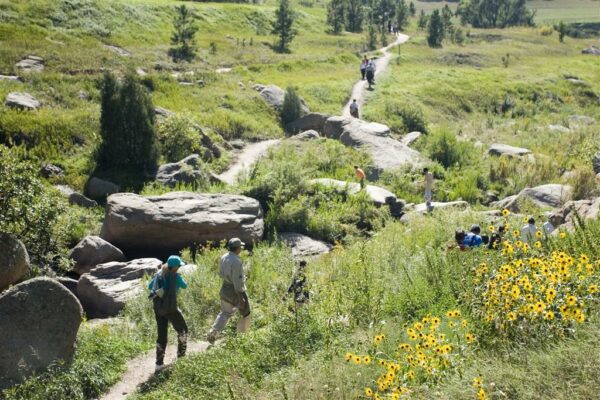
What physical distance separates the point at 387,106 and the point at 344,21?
50398mm

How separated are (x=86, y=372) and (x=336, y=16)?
74576 millimetres

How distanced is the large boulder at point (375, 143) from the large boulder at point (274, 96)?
12.4ft

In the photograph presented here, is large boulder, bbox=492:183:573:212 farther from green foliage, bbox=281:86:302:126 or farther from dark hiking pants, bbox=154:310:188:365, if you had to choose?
green foliage, bbox=281:86:302:126

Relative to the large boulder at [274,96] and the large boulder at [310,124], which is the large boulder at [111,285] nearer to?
the large boulder at [310,124]

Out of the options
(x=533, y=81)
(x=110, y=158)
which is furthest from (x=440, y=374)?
(x=533, y=81)

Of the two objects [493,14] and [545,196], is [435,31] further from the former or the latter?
[545,196]

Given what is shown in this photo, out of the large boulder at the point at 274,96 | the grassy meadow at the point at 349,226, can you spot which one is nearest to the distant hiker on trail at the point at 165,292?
the grassy meadow at the point at 349,226

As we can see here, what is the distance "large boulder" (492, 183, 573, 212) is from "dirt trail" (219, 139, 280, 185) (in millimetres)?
10531

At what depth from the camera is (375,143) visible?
28000 mm

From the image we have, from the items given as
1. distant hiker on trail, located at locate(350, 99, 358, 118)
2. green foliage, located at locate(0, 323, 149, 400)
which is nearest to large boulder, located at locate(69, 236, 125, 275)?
green foliage, located at locate(0, 323, 149, 400)

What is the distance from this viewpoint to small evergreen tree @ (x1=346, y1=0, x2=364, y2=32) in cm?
8600

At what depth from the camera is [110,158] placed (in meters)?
22.8

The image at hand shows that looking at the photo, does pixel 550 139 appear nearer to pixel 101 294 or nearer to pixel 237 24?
pixel 101 294

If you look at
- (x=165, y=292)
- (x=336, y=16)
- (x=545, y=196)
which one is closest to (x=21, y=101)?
(x=165, y=292)
